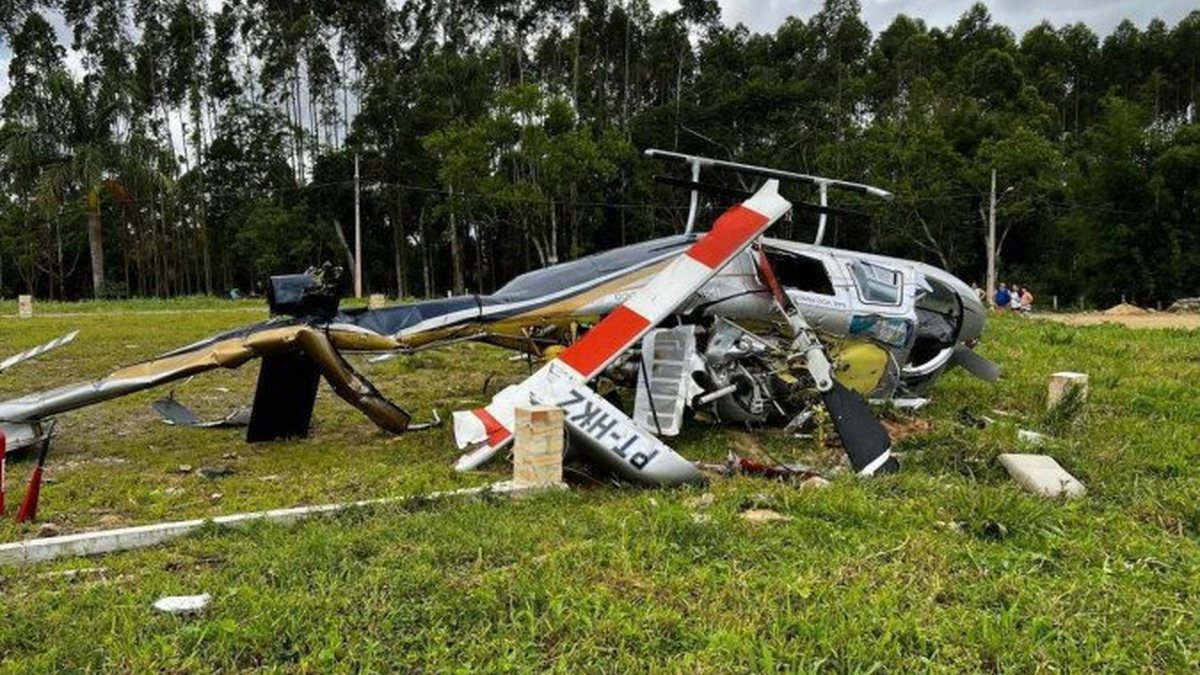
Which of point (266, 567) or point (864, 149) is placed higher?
point (864, 149)

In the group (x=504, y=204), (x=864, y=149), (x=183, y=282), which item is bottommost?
(x=183, y=282)

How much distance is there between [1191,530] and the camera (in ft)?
16.2

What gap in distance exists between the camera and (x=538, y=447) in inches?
218

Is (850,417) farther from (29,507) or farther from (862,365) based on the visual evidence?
(29,507)

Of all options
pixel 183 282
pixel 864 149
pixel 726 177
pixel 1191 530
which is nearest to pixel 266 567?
pixel 1191 530

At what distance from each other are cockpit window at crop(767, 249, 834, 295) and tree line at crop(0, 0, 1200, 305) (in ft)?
96.8

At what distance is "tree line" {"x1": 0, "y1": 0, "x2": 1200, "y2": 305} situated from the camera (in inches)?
1492

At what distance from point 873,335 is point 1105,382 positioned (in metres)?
4.51

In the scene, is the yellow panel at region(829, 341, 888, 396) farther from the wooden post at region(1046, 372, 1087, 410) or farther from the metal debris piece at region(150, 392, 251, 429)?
the metal debris piece at region(150, 392, 251, 429)

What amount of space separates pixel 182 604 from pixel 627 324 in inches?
151

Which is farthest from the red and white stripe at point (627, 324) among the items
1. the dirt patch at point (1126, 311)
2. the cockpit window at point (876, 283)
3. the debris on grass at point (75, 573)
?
the dirt patch at point (1126, 311)

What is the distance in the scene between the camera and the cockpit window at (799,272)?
881 centimetres

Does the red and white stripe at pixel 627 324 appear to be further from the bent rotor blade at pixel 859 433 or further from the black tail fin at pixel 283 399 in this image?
the black tail fin at pixel 283 399

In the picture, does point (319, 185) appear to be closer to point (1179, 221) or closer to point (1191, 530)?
point (1179, 221)
